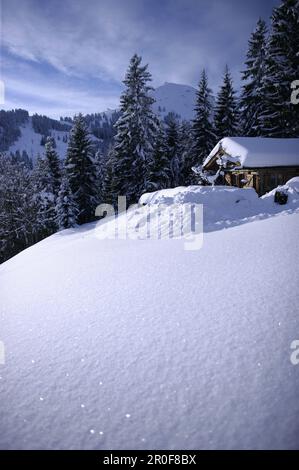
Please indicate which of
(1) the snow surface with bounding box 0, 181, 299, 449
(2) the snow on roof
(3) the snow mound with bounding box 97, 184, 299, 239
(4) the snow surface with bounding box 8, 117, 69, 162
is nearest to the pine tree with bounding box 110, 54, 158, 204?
(2) the snow on roof

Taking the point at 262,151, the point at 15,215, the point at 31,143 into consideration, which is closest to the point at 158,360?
the point at 262,151

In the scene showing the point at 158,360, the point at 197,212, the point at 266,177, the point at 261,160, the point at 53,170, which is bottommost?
the point at 158,360

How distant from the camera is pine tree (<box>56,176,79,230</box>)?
2311 centimetres

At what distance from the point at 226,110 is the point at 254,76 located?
434 centimetres

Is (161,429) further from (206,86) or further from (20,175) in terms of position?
(20,175)

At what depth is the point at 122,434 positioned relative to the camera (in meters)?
1.79

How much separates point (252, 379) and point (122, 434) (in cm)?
104

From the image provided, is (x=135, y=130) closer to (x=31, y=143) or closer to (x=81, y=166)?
(x=81, y=166)

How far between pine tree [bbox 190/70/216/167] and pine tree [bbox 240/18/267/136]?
3.77 metres

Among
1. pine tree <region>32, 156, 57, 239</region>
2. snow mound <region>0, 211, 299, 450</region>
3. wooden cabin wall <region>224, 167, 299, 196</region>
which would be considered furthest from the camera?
pine tree <region>32, 156, 57, 239</region>

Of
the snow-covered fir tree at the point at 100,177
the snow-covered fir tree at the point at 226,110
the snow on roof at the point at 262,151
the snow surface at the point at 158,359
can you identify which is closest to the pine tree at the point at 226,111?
the snow-covered fir tree at the point at 226,110

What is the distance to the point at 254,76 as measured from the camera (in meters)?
26.9

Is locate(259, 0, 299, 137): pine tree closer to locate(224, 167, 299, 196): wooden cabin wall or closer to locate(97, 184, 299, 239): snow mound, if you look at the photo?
locate(224, 167, 299, 196): wooden cabin wall

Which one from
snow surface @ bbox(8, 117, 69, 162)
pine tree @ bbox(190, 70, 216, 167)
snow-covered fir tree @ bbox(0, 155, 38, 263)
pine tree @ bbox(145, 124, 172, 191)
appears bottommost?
snow-covered fir tree @ bbox(0, 155, 38, 263)
